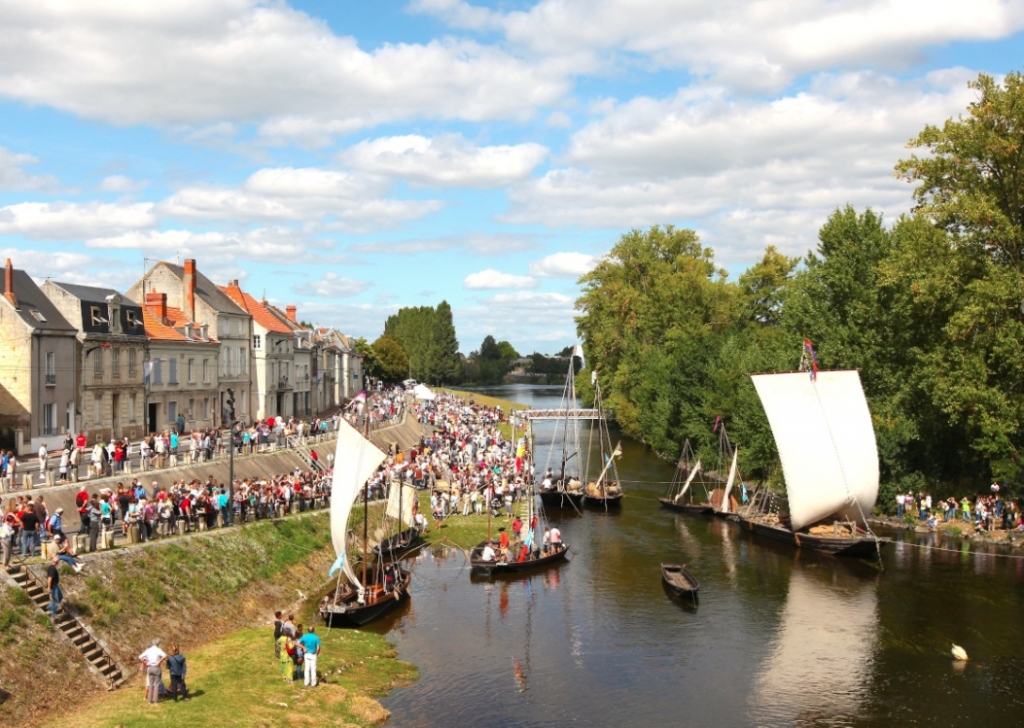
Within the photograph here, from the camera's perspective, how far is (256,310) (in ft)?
275

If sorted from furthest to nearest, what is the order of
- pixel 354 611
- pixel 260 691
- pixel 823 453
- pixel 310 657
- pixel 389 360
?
pixel 389 360
pixel 823 453
pixel 354 611
pixel 310 657
pixel 260 691

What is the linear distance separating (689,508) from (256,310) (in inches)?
1701

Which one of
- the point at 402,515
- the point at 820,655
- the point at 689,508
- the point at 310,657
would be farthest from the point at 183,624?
the point at 689,508

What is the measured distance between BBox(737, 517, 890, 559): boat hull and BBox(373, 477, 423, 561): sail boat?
62.9 ft

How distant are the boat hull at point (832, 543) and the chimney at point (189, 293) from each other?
42.9m

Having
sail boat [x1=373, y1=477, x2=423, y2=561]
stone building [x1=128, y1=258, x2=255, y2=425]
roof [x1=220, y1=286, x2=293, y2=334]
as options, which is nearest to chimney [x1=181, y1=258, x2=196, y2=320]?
stone building [x1=128, y1=258, x2=255, y2=425]

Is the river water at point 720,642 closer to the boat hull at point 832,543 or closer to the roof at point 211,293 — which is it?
the boat hull at point 832,543

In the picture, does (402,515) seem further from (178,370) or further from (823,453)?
(178,370)

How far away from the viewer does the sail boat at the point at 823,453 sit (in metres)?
48.9

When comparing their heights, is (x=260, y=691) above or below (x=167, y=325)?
below

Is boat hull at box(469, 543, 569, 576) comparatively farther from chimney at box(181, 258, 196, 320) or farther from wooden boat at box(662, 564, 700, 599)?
chimney at box(181, 258, 196, 320)

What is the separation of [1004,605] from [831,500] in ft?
40.4

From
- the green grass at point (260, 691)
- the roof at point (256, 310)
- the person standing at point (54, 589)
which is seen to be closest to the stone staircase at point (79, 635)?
the person standing at point (54, 589)

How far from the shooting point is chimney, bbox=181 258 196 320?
69.4 metres
